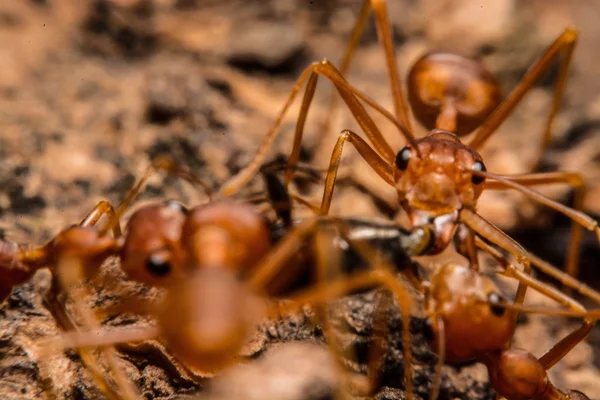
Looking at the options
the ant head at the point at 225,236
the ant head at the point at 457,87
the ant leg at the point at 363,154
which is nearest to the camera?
the ant head at the point at 225,236

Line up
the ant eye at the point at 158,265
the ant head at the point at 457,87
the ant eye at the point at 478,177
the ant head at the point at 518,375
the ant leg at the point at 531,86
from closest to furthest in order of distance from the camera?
1. the ant eye at the point at 158,265
2. the ant head at the point at 518,375
3. the ant eye at the point at 478,177
4. the ant leg at the point at 531,86
5. the ant head at the point at 457,87

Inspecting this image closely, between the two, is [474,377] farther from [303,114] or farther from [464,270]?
[303,114]

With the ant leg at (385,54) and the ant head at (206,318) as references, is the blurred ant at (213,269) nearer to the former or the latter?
the ant head at (206,318)

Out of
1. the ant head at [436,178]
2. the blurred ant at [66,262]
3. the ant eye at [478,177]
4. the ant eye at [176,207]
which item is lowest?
the blurred ant at [66,262]

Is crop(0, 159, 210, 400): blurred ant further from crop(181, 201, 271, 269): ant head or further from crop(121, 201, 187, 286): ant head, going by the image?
crop(181, 201, 271, 269): ant head

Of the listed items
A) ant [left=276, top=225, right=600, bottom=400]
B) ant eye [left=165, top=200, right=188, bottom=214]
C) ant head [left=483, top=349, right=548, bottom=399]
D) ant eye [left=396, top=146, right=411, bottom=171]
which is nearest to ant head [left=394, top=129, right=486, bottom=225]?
ant eye [left=396, top=146, right=411, bottom=171]

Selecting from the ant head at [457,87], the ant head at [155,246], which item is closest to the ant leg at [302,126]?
the ant head at [457,87]

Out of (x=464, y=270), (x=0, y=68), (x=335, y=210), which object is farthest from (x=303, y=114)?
(x=0, y=68)
